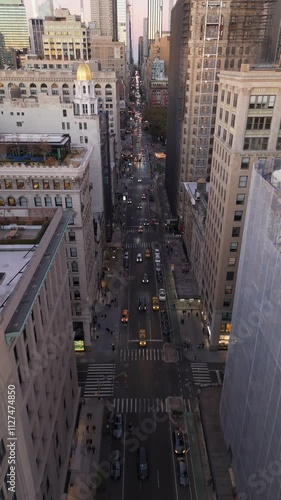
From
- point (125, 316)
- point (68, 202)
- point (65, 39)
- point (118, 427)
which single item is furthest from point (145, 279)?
point (65, 39)

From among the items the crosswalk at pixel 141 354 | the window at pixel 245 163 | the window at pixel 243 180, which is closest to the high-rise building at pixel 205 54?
the window at pixel 245 163

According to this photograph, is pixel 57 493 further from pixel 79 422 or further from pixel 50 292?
pixel 50 292

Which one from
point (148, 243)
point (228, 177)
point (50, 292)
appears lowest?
point (148, 243)

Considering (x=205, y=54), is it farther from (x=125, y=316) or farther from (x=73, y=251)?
(x=125, y=316)

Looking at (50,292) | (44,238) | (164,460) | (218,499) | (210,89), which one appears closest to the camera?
(44,238)

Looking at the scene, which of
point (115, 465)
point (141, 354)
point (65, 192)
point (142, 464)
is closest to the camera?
point (142, 464)

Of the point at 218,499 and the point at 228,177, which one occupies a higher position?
the point at 228,177

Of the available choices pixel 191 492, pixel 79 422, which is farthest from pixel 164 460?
pixel 79 422
